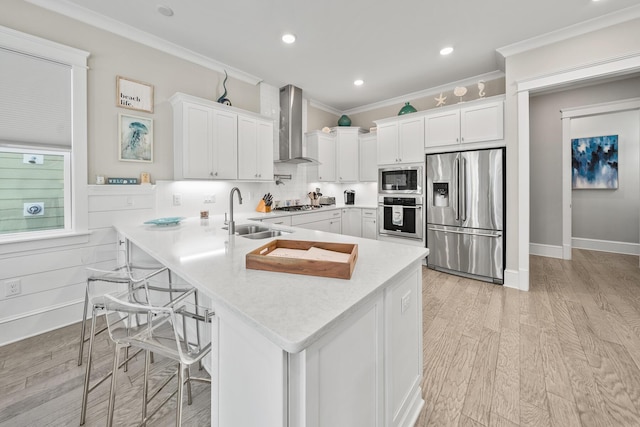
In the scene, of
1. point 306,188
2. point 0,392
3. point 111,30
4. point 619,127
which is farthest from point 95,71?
point 619,127

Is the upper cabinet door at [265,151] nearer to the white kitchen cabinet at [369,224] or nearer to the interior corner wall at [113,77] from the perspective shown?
the interior corner wall at [113,77]

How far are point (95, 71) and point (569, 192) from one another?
6771 millimetres

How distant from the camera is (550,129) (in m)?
4.50

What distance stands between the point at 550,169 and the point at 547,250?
4.72ft

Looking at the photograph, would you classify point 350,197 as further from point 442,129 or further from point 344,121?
point 442,129

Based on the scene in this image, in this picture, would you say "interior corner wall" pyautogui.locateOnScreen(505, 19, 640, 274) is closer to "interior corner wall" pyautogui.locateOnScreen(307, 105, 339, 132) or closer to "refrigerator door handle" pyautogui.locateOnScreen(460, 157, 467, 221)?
"refrigerator door handle" pyautogui.locateOnScreen(460, 157, 467, 221)

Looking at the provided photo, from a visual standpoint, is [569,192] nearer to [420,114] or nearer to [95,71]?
[420,114]

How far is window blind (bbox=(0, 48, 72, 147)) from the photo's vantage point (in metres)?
2.15

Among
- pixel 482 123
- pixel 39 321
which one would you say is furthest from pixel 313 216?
Result: pixel 39 321

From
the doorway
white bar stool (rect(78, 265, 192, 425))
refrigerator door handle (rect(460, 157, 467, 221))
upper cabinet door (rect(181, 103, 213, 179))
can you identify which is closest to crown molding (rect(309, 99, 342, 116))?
upper cabinet door (rect(181, 103, 213, 179))

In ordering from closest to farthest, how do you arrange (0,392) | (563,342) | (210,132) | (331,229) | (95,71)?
(0,392) → (563,342) → (95,71) → (210,132) → (331,229)

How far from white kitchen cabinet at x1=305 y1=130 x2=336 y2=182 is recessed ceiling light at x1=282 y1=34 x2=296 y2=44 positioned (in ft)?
6.11

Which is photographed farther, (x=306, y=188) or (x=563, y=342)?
(x=306, y=188)

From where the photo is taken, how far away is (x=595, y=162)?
4656 mm
